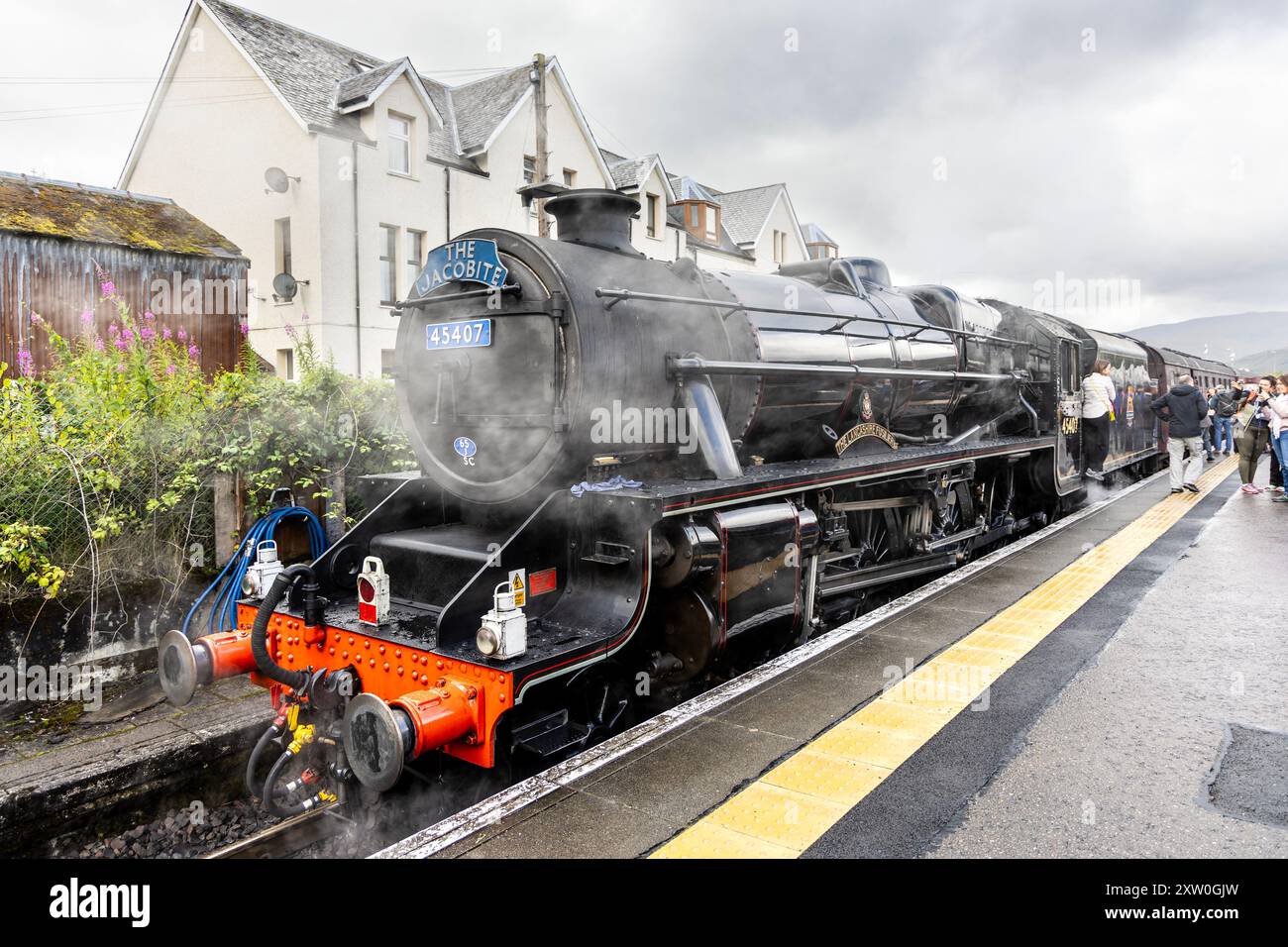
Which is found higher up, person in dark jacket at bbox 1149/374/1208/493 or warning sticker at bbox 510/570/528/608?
person in dark jacket at bbox 1149/374/1208/493

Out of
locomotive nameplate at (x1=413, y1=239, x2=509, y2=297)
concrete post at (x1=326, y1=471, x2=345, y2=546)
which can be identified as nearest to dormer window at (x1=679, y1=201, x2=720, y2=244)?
concrete post at (x1=326, y1=471, x2=345, y2=546)

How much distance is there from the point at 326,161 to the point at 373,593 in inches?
592

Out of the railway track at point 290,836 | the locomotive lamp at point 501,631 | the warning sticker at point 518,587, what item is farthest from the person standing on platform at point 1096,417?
the railway track at point 290,836

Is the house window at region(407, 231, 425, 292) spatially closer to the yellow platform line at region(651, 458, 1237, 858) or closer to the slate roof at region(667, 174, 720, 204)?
the slate roof at region(667, 174, 720, 204)

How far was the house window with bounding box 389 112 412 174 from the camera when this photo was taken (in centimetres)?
1759

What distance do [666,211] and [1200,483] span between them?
55.6ft

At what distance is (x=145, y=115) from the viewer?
1938 centimetres

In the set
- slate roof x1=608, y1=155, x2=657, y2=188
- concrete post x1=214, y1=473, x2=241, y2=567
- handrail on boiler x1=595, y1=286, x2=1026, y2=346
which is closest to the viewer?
handrail on boiler x1=595, y1=286, x2=1026, y2=346

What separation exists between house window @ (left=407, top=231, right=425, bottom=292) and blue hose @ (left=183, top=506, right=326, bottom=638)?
43.2 ft

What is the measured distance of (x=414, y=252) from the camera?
18062mm

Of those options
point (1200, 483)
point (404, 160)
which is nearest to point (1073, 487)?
point (1200, 483)

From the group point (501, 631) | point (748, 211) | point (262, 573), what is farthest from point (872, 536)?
point (748, 211)

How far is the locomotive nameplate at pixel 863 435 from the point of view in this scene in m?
5.77

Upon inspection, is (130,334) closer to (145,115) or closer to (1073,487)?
(1073,487)
